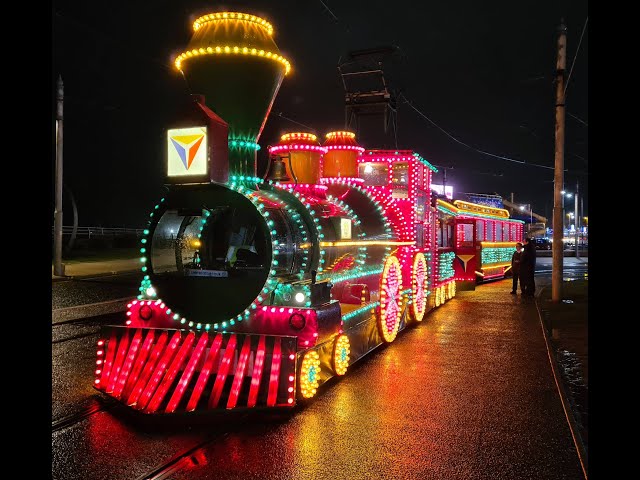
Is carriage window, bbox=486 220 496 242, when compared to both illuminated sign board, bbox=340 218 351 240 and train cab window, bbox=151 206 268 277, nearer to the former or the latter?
illuminated sign board, bbox=340 218 351 240

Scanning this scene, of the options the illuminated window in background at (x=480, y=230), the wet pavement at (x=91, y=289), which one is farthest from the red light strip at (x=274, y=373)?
the illuminated window in background at (x=480, y=230)

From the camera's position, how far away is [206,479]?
12.9 ft

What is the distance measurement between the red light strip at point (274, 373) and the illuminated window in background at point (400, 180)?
5.58 m

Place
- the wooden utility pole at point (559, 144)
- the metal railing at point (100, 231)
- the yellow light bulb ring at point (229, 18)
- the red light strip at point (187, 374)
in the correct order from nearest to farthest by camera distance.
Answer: the red light strip at point (187, 374) < the yellow light bulb ring at point (229, 18) < the wooden utility pole at point (559, 144) < the metal railing at point (100, 231)

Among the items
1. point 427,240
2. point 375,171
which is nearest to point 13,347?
point 375,171

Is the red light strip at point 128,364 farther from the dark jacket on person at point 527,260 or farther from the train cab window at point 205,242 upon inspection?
the dark jacket on person at point 527,260

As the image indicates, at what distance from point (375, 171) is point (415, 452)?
6.80 meters

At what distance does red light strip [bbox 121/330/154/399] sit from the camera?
5.62 meters

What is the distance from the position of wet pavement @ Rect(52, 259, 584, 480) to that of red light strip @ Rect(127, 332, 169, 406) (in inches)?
8.0

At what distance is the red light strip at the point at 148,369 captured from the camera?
17.9 ft

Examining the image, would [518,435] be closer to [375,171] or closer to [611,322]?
[611,322]

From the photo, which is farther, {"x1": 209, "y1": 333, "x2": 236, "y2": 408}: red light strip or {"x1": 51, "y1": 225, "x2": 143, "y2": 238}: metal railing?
{"x1": 51, "y1": 225, "x2": 143, "y2": 238}: metal railing

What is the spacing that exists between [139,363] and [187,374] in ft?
2.05

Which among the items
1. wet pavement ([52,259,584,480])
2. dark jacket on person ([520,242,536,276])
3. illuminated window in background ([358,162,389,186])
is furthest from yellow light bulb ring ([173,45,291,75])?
dark jacket on person ([520,242,536,276])
